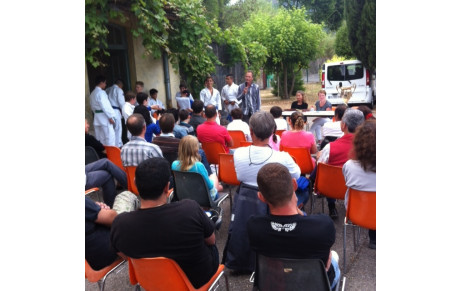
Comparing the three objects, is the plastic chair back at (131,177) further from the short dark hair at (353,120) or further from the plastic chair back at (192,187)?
the short dark hair at (353,120)

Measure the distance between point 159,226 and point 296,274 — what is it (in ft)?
2.65

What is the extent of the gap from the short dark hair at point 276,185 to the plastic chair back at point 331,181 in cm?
153

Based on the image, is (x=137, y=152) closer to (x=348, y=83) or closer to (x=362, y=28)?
(x=348, y=83)

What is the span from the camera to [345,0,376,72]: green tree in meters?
15.1

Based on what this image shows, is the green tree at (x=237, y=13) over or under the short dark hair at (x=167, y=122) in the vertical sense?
over

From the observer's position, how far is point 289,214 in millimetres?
2059

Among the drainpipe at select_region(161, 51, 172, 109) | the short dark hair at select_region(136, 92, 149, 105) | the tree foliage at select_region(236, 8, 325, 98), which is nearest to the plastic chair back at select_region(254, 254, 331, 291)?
the short dark hair at select_region(136, 92, 149, 105)

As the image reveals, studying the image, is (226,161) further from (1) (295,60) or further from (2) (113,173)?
(1) (295,60)

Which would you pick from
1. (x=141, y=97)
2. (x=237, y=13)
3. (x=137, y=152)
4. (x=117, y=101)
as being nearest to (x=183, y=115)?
(x=141, y=97)

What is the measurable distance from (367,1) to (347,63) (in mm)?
4124

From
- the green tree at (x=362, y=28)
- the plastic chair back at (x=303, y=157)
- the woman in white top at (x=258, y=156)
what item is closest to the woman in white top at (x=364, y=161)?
the woman in white top at (x=258, y=156)

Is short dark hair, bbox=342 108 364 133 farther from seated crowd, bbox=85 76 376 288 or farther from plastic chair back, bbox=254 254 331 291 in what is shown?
plastic chair back, bbox=254 254 331 291

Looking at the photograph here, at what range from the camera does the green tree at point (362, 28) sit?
49.6 ft

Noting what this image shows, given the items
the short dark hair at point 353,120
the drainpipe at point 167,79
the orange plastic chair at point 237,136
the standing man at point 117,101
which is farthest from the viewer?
the drainpipe at point 167,79
